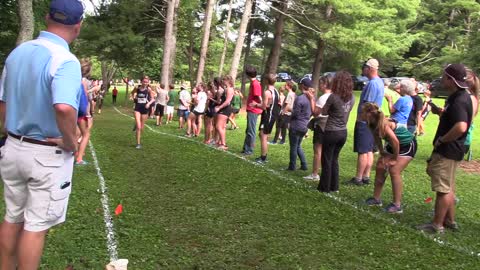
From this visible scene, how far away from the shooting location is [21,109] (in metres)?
2.96

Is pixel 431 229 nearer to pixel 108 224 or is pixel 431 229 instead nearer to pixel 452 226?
pixel 452 226

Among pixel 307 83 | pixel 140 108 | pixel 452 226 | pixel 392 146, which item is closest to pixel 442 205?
pixel 452 226

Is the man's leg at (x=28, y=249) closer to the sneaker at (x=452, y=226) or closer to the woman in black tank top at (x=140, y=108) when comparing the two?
the sneaker at (x=452, y=226)

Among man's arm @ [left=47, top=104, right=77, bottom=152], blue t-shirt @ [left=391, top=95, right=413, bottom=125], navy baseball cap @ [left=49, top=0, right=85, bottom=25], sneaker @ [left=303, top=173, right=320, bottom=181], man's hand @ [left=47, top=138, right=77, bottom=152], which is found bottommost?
sneaker @ [left=303, top=173, right=320, bottom=181]

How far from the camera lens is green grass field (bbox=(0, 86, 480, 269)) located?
4539 millimetres

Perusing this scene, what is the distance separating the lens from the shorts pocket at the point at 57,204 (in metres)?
2.98

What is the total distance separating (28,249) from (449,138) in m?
4.23

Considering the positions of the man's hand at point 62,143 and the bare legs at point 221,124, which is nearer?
the man's hand at point 62,143

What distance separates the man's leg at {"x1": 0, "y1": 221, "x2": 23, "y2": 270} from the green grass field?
3.14 ft

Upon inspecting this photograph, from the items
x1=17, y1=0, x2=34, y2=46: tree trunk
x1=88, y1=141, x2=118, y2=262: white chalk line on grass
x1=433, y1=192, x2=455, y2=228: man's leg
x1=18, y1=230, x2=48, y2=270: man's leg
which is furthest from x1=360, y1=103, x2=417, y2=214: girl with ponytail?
x1=17, y1=0, x2=34, y2=46: tree trunk

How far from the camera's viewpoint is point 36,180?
2934mm

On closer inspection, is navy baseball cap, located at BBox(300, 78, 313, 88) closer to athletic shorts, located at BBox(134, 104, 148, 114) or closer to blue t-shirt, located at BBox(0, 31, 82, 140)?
athletic shorts, located at BBox(134, 104, 148, 114)

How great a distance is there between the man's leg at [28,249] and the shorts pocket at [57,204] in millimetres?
133

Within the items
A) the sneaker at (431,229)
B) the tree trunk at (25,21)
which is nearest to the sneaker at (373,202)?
the sneaker at (431,229)
